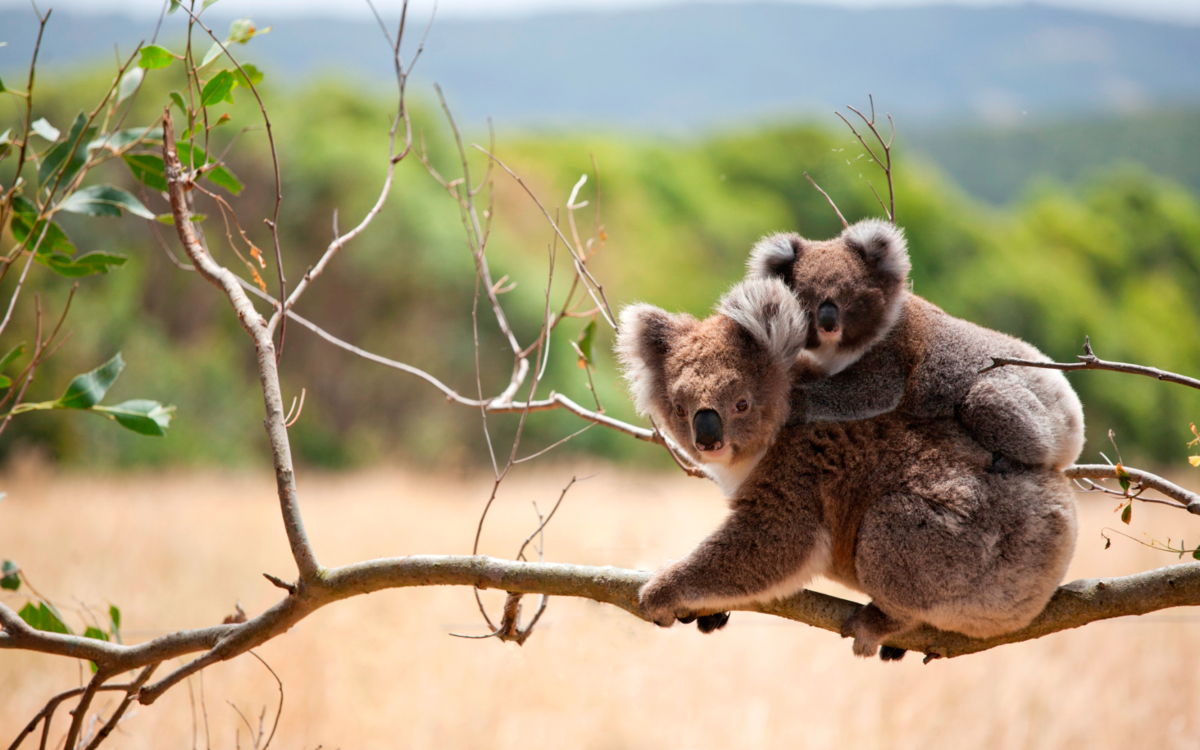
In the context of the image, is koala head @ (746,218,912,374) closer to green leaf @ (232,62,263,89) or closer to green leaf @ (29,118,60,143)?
green leaf @ (232,62,263,89)

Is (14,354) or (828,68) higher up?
(828,68)

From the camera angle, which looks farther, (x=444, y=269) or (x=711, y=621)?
(x=444, y=269)

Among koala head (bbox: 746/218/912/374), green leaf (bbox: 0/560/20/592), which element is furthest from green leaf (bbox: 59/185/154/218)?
koala head (bbox: 746/218/912/374)

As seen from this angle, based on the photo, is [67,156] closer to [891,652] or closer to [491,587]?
[491,587]

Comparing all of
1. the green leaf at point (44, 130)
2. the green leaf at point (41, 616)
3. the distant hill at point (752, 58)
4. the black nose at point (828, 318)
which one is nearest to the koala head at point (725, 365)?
the black nose at point (828, 318)

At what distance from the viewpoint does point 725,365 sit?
1700 mm

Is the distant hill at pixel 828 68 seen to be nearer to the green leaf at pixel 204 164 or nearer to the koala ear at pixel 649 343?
the green leaf at pixel 204 164

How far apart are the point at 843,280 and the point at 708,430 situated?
0.62 meters

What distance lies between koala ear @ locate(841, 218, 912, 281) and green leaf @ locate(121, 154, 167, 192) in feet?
5.62

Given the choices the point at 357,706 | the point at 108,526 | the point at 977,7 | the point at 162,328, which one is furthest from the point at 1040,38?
the point at 162,328

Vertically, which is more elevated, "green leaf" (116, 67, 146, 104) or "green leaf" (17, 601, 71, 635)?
"green leaf" (116, 67, 146, 104)

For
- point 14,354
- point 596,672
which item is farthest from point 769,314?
point 596,672

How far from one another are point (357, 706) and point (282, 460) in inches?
69.8

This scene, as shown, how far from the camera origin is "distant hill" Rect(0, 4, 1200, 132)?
16.9ft
